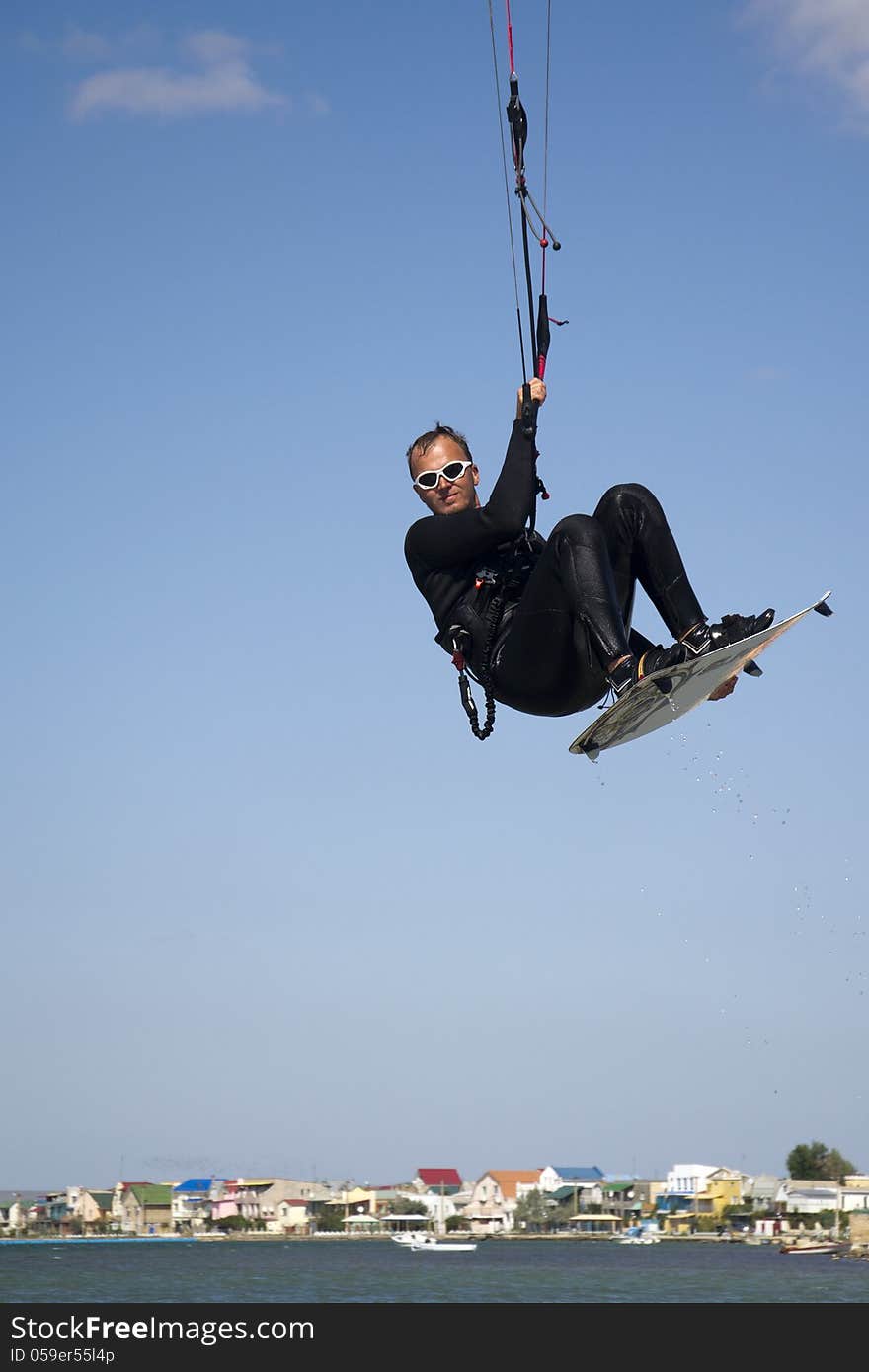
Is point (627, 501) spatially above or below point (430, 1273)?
above

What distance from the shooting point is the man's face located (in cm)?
928

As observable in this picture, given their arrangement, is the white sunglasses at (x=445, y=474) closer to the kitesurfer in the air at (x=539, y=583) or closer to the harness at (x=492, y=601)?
the kitesurfer in the air at (x=539, y=583)

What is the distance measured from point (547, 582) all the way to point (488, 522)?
0.46 metres

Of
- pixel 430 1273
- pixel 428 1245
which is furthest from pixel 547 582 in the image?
pixel 428 1245

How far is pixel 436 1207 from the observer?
6265 inches

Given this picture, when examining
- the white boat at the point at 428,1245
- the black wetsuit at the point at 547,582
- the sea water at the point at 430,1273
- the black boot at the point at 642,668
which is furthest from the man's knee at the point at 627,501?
the white boat at the point at 428,1245

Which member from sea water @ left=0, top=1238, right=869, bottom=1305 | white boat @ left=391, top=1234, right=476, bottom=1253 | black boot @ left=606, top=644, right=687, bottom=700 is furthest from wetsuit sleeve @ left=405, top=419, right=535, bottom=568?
white boat @ left=391, top=1234, right=476, bottom=1253

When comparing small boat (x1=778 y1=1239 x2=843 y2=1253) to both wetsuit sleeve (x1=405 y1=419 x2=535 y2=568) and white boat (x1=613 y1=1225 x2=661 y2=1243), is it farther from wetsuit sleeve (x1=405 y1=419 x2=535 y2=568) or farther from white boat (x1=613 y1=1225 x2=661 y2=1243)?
wetsuit sleeve (x1=405 y1=419 x2=535 y2=568)

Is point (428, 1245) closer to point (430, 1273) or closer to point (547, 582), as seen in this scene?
point (430, 1273)

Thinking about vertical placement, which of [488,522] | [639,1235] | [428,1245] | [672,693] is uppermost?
[488,522]

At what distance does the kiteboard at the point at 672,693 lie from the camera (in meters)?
8.62
